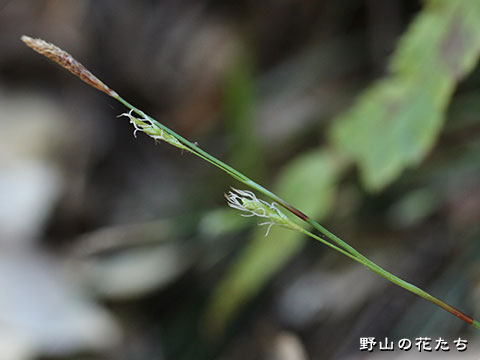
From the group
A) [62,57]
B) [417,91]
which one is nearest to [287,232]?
[417,91]

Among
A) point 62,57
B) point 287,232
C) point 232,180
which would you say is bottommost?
point 62,57

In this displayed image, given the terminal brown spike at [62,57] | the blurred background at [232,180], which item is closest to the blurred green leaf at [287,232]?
the blurred background at [232,180]

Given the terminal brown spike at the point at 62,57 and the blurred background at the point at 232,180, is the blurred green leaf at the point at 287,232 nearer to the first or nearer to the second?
the blurred background at the point at 232,180

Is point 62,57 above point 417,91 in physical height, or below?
below

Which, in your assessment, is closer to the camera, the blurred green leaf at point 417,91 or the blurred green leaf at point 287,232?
the blurred green leaf at point 417,91

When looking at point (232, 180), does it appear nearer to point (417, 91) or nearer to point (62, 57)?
point (417, 91)

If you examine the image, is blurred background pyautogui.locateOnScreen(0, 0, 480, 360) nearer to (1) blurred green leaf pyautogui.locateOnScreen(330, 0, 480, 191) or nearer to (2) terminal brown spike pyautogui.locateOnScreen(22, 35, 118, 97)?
(1) blurred green leaf pyautogui.locateOnScreen(330, 0, 480, 191)

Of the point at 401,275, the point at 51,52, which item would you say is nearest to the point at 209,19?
the point at 401,275

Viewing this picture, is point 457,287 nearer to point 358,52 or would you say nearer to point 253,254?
point 253,254
